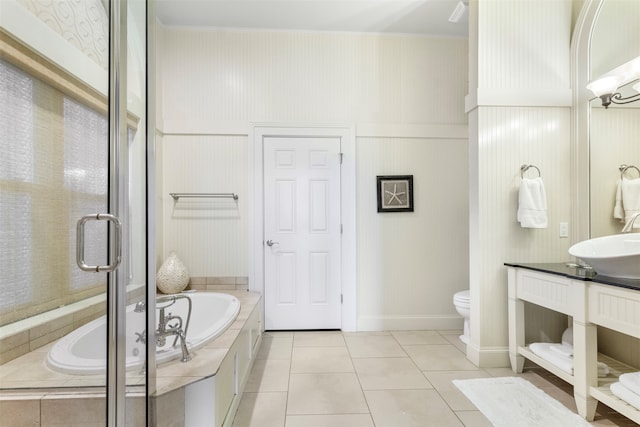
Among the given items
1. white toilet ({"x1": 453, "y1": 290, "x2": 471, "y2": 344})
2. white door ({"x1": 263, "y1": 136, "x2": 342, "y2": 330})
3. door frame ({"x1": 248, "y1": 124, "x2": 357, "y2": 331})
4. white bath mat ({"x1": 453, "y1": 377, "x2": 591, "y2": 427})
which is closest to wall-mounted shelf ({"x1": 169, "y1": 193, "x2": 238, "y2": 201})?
door frame ({"x1": 248, "y1": 124, "x2": 357, "y2": 331})

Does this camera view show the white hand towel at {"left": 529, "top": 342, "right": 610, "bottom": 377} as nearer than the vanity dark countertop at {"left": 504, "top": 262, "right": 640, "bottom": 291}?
No

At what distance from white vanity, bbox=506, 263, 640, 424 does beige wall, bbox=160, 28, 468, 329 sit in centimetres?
105

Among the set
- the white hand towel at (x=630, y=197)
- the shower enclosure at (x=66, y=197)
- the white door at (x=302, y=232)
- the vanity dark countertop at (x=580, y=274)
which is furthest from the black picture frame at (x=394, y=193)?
the shower enclosure at (x=66, y=197)

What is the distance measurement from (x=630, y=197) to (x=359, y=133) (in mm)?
2021

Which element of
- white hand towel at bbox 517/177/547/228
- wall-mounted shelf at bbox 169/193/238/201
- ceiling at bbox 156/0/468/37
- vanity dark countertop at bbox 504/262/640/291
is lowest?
vanity dark countertop at bbox 504/262/640/291

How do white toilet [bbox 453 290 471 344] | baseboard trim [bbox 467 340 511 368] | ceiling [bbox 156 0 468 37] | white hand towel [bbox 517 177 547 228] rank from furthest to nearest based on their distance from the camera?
ceiling [bbox 156 0 468 37]
white toilet [bbox 453 290 471 344]
baseboard trim [bbox 467 340 511 368]
white hand towel [bbox 517 177 547 228]

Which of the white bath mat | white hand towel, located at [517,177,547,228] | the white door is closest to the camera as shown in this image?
the white bath mat

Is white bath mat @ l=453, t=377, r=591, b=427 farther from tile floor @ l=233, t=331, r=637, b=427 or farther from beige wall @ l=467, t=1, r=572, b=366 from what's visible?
beige wall @ l=467, t=1, r=572, b=366

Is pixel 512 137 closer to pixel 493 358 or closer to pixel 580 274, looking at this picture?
pixel 580 274

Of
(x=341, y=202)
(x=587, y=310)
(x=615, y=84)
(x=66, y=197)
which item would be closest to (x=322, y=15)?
(x=341, y=202)

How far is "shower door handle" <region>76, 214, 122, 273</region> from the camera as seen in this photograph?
844 millimetres

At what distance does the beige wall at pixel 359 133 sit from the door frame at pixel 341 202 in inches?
2.8

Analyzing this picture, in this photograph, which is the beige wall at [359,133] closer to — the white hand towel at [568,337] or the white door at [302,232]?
the white door at [302,232]

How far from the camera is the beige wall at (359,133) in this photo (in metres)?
2.94
